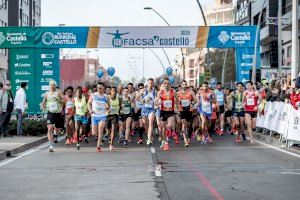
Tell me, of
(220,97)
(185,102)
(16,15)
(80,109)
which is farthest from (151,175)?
(16,15)

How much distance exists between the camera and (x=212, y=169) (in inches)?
511

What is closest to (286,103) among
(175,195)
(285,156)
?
(285,156)

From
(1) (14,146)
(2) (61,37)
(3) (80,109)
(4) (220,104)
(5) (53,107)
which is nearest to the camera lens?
(1) (14,146)

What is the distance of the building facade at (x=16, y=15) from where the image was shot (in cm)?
7394

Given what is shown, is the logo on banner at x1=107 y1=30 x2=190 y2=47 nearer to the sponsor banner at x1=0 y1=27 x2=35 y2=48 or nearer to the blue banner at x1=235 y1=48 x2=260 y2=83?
the blue banner at x1=235 y1=48 x2=260 y2=83

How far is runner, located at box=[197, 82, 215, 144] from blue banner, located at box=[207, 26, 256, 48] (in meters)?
7.93

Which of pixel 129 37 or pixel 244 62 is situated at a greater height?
pixel 129 37

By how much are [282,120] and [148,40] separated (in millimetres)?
10332

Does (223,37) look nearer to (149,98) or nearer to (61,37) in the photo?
(61,37)

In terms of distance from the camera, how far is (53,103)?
18.7 metres

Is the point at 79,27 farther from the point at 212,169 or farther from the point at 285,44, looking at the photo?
the point at 285,44

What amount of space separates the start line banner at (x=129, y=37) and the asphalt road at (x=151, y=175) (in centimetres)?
1215

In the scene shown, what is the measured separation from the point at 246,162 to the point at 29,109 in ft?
57.4

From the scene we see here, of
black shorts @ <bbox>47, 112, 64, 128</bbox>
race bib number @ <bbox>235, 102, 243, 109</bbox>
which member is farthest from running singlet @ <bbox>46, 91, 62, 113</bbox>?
race bib number @ <bbox>235, 102, 243, 109</bbox>
